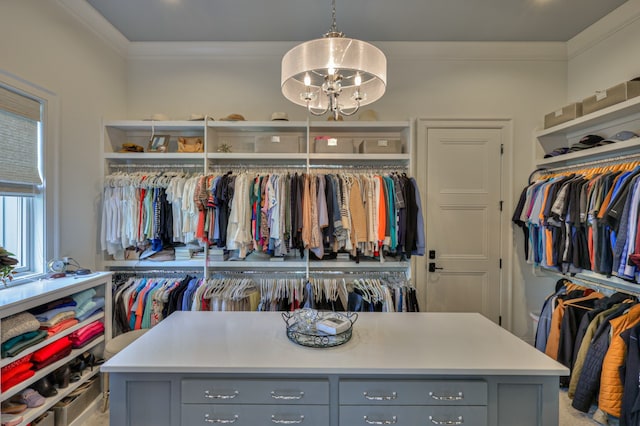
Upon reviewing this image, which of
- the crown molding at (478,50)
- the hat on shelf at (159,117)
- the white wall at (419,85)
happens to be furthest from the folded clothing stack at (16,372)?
the crown molding at (478,50)

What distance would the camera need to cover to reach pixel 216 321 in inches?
66.8

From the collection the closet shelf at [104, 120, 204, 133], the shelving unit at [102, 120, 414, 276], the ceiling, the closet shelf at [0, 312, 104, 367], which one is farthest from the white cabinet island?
the ceiling

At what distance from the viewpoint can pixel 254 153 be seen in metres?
2.79

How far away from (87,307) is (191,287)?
2.45 feet

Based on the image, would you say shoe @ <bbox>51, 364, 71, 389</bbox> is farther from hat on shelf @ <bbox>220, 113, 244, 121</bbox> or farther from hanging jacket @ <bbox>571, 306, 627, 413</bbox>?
hanging jacket @ <bbox>571, 306, 627, 413</bbox>

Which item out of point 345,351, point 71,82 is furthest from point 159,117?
point 345,351

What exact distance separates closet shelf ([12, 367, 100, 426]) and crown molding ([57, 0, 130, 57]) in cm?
276

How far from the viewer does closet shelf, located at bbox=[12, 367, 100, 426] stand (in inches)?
64.0

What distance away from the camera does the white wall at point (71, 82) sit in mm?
2033

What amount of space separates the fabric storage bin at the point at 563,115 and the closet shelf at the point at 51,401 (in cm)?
432

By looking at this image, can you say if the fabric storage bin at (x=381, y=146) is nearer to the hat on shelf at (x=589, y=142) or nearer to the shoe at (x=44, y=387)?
the hat on shelf at (x=589, y=142)

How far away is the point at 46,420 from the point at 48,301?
71 centimetres

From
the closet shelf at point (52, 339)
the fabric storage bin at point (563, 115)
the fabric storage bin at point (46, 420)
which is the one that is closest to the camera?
the closet shelf at point (52, 339)

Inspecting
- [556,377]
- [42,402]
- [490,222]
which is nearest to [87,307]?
[42,402]
